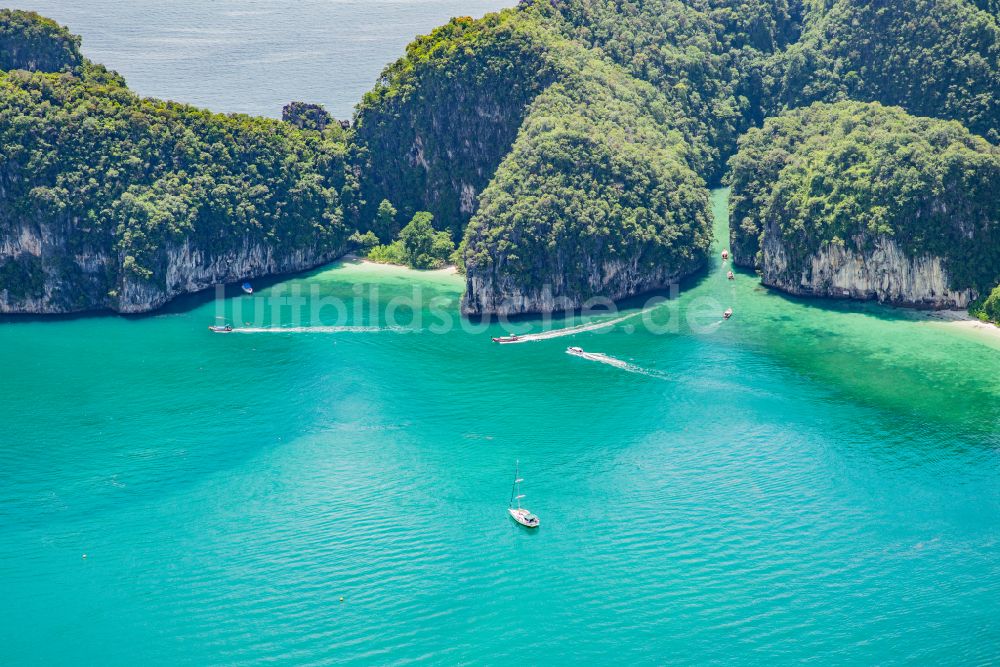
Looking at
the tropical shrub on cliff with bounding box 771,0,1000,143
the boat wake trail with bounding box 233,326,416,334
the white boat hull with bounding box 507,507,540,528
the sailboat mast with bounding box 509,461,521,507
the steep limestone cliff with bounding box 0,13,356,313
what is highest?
the tropical shrub on cliff with bounding box 771,0,1000,143

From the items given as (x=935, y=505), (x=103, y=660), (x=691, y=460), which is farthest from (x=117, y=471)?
(x=935, y=505)

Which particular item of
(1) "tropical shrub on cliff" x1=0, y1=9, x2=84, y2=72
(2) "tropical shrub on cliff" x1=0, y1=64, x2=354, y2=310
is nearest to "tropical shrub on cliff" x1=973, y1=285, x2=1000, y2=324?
(2) "tropical shrub on cliff" x1=0, y1=64, x2=354, y2=310

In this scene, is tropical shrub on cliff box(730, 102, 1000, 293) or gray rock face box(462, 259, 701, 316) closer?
tropical shrub on cliff box(730, 102, 1000, 293)

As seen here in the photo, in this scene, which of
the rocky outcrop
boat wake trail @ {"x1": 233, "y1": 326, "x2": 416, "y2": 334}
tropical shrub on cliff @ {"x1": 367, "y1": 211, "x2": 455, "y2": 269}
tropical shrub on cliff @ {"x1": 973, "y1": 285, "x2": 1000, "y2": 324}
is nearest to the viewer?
tropical shrub on cliff @ {"x1": 973, "y1": 285, "x2": 1000, "y2": 324}

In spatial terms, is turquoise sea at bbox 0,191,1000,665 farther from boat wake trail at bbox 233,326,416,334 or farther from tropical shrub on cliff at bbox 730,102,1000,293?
tropical shrub on cliff at bbox 730,102,1000,293

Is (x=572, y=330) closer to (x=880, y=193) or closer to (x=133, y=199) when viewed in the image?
(x=880, y=193)

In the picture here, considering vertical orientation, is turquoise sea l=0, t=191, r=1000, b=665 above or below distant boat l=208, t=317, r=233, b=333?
below

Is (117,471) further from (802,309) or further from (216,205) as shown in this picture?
(802,309)
